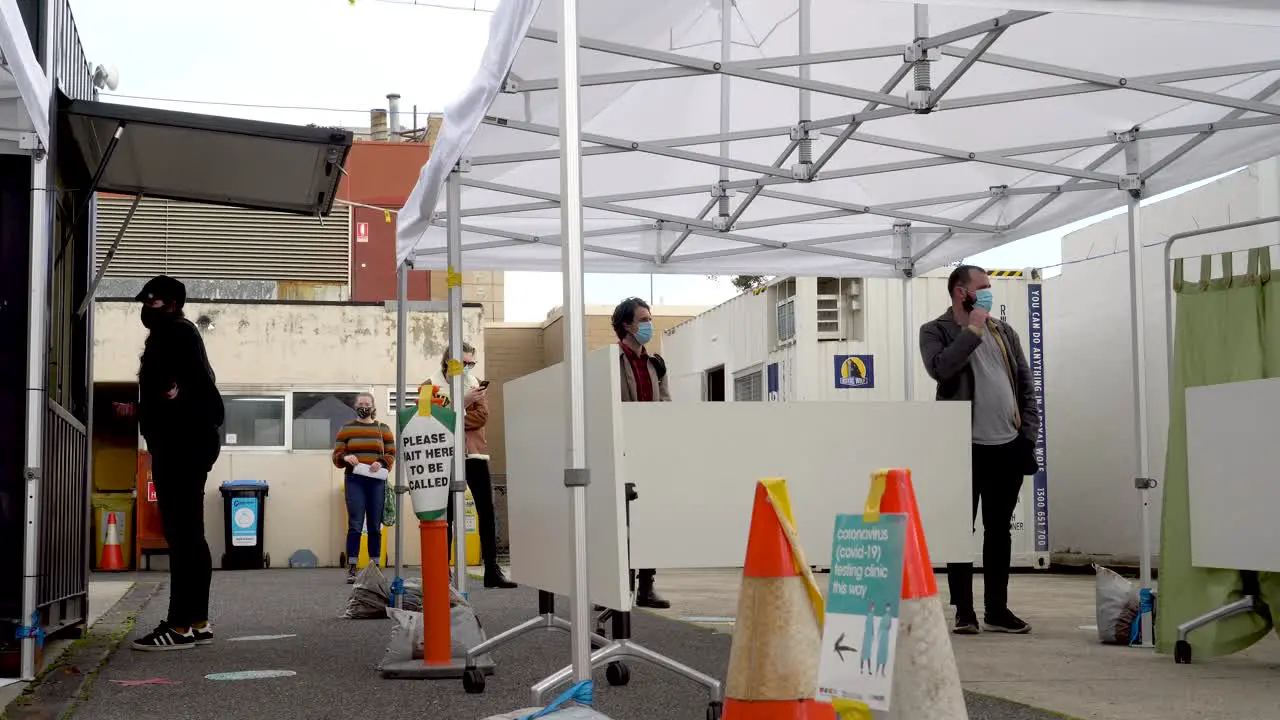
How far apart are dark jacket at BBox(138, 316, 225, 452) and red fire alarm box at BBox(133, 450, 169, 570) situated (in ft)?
34.8

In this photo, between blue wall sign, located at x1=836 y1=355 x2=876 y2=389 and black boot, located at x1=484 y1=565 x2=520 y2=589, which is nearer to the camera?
black boot, located at x1=484 y1=565 x2=520 y2=589

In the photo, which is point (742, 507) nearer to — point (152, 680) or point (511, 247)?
point (152, 680)

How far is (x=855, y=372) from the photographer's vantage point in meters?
14.0

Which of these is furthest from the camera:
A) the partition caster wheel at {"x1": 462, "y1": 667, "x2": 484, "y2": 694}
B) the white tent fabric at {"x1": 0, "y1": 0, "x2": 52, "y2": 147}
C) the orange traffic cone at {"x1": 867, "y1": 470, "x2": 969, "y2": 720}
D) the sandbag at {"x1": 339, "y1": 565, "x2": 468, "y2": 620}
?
the sandbag at {"x1": 339, "y1": 565, "x2": 468, "y2": 620}

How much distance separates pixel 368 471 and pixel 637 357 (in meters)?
4.86

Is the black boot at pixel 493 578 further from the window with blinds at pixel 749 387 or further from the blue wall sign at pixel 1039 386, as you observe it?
the blue wall sign at pixel 1039 386

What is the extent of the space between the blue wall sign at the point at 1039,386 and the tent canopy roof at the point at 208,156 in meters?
7.91

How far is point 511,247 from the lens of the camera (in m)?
9.66

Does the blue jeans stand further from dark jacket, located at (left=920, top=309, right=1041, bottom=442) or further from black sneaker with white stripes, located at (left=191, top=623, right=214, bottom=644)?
dark jacket, located at (left=920, top=309, right=1041, bottom=442)

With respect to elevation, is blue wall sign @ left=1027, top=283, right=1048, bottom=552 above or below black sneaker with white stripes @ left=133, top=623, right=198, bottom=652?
above

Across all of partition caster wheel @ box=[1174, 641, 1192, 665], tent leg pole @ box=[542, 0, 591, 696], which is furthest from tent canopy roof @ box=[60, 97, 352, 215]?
partition caster wheel @ box=[1174, 641, 1192, 665]

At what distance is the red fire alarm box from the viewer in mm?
16703

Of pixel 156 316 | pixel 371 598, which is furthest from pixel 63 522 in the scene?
pixel 371 598

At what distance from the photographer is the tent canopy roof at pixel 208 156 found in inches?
259
